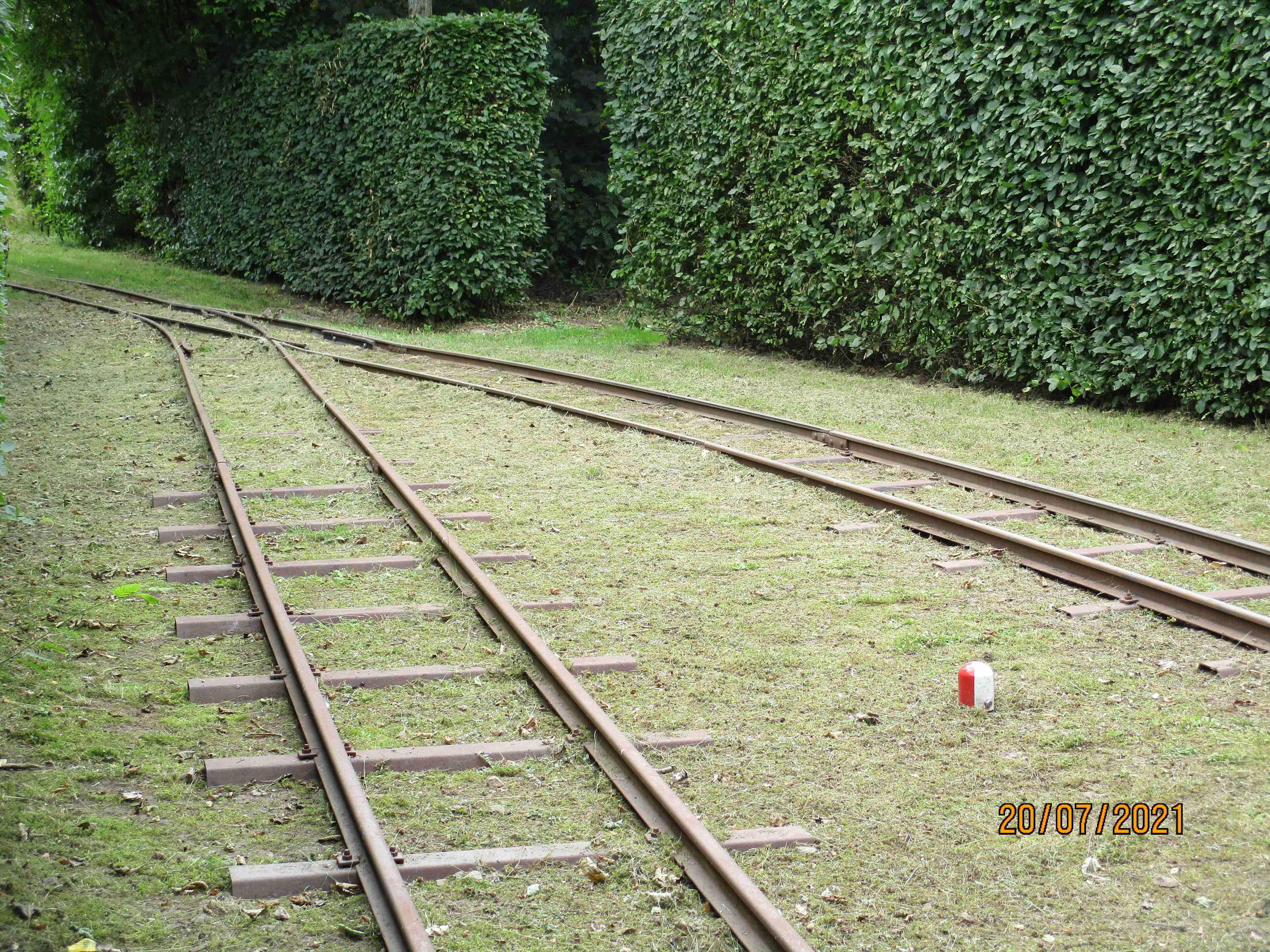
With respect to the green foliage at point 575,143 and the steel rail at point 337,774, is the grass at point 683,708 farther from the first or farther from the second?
the green foliage at point 575,143

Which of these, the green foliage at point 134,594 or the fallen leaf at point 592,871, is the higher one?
the green foliage at point 134,594

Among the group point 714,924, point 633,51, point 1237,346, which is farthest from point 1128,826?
point 633,51

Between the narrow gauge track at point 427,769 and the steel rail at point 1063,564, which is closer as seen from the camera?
the narrow gauge track at point 427,769

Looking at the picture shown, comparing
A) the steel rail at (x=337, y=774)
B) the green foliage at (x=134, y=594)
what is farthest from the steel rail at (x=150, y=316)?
the steel rail at (x=337, y=774)

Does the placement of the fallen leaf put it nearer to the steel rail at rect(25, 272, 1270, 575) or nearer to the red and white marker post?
the red and white marker post

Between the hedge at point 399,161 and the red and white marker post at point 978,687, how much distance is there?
15529 millimetres

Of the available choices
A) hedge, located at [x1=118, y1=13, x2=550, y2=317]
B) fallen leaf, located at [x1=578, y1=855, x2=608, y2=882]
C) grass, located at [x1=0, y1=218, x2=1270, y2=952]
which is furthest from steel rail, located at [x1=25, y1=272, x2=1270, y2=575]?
hedge, located at [x1=118, y1=13, x2=550, y2=317]

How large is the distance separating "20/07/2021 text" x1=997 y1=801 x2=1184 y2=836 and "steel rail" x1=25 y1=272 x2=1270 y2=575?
277 cm

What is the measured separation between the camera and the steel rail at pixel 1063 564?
17.5 feet

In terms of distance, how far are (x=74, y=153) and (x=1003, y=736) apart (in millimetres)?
35428

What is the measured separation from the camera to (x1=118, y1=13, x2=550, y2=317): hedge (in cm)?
1898

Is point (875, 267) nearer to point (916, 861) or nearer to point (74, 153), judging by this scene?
point (916, 861)

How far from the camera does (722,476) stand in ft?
28.3

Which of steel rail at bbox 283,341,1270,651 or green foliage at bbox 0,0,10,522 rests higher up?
green foliage at bbox 0,0,10,522
